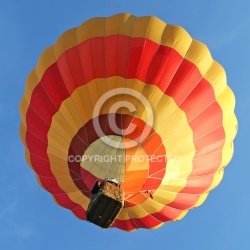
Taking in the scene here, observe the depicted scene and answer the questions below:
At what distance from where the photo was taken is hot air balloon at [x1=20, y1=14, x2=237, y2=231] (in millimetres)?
11281

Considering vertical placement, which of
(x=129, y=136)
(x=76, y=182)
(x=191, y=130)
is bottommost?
(x=76, y=182)

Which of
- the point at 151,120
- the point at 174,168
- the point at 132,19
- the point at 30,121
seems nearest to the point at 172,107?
the point at 151,120

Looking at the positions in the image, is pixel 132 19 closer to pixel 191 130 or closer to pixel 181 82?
pixel 181 82

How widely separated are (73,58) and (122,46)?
1150mm

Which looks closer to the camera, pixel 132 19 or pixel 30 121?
pixel 132 19

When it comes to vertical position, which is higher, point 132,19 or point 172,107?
point 132,19

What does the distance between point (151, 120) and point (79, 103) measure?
162 centimetres

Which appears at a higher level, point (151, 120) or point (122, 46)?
point (122, 46)

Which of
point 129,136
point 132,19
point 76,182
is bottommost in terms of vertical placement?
point 76,182

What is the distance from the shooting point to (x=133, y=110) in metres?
11.3

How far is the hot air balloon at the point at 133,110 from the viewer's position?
1128 cm

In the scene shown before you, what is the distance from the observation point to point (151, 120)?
11.3 meters

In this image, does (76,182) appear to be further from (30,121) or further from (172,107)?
(172,107)

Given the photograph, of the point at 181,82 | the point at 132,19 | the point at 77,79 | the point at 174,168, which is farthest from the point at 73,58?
the point at 174,168
